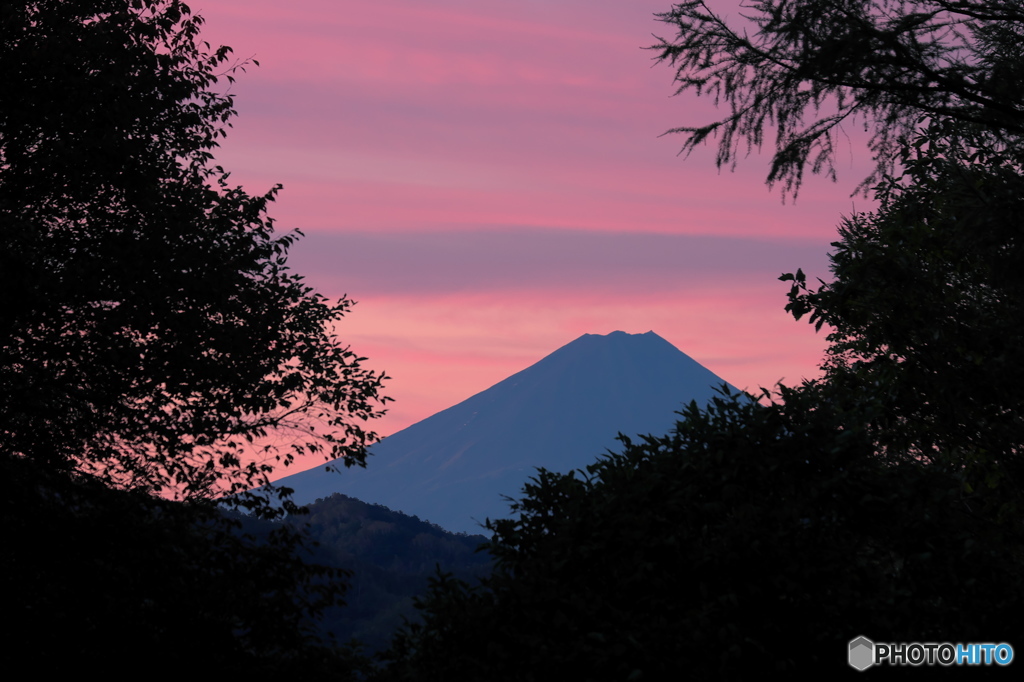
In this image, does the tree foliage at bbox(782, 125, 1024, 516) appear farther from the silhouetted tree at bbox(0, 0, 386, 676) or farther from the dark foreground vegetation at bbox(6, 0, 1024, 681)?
the silhouetted tree at bbox(0, 0, 386, 676)

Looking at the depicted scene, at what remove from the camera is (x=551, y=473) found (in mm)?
9867

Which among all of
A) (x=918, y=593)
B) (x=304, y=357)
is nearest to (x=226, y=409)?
(x=304, y=357)

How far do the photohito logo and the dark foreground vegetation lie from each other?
0.11 metres

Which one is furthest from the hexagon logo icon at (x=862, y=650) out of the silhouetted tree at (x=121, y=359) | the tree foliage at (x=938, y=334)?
the silhouetted tree at (x=121, y=359)

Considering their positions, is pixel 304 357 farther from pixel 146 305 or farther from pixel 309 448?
pixel 146 305

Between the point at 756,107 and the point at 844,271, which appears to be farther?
the point at 844,271

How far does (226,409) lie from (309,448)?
1883 millimetres

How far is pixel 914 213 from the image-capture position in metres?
12.9

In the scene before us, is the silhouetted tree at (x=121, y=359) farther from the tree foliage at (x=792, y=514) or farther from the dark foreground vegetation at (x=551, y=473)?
the tree foliage at (x=792, y=514)

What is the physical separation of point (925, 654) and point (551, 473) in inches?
164

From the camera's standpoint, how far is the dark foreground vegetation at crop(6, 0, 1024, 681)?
25.9 feet

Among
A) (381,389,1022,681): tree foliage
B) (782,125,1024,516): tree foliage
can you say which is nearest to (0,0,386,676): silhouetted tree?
(381,389,1022,681): tree foliage

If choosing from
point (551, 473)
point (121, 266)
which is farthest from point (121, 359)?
point (551, 473)

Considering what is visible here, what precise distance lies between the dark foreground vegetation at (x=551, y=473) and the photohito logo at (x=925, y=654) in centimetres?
11
